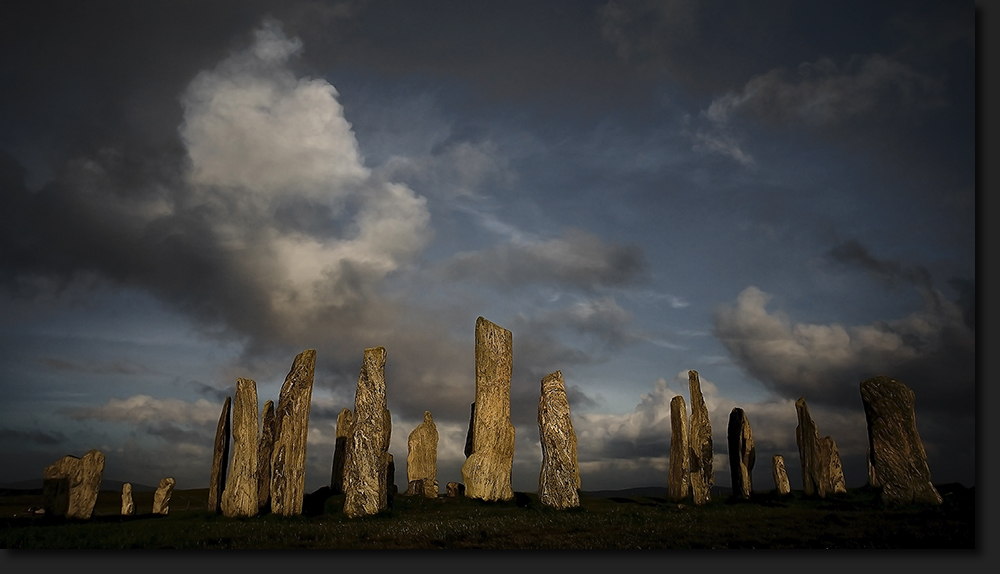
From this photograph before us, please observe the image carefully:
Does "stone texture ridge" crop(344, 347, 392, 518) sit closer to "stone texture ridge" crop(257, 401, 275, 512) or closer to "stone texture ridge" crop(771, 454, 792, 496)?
"stone texture ridge" crop(257, 401, 275, 512)

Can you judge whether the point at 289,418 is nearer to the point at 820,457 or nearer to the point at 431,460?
the point at 431,460

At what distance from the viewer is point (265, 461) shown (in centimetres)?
2327

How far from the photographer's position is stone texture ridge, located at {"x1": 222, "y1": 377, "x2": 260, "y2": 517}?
21.1 meters

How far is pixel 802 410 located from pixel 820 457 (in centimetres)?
196

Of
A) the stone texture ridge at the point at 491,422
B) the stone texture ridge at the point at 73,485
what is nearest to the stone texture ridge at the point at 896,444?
the stone texture ridge at the point at 491,422

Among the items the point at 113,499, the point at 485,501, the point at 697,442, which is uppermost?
the point at 697,442

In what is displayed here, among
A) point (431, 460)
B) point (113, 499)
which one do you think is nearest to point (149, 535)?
point (431, 460)

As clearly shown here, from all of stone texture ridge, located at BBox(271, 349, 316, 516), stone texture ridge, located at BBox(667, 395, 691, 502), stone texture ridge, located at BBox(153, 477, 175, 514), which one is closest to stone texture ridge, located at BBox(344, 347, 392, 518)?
stone texture ridge, located at BBox(271, 349, 316, 516)

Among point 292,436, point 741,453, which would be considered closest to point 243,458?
point 292,436

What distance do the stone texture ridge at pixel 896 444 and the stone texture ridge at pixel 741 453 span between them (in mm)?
6661

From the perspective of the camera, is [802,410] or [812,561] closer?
[812,561]

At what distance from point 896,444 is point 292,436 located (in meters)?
19.2

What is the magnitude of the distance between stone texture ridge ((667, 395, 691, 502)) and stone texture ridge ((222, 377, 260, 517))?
16868 millimetres

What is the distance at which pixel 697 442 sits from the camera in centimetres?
2619
